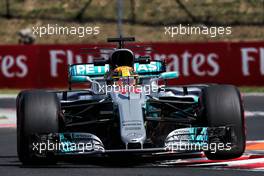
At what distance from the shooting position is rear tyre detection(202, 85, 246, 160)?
11172mm

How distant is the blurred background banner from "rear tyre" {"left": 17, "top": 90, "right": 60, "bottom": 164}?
44.4 feet

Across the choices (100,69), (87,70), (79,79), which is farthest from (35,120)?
Answer: (100,69)

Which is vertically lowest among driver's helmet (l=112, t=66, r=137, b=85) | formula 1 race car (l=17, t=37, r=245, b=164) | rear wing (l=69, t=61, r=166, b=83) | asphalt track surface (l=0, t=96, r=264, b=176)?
asphalt track surface (l=0, t=96, r=264, b=176)

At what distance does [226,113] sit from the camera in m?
11.2

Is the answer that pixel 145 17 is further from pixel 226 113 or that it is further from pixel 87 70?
pixel 226 113

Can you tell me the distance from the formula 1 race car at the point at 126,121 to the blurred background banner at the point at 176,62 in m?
12.2

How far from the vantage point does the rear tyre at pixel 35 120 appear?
10977 millimetres

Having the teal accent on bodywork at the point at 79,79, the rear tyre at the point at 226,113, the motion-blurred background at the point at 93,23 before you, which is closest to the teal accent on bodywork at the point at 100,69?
the teal accent on bodywork at the point at 79,79

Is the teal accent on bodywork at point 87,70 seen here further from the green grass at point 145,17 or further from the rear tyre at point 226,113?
the green grass at point 145,17

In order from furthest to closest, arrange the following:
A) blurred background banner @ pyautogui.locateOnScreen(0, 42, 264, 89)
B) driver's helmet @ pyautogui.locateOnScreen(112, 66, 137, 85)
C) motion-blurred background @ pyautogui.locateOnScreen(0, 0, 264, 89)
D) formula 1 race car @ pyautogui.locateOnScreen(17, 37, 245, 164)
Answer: motion-blurred background @ pyautogui.locateOnScreen(0, 0, 264, 89) → blurred background banner @ pyautogui.locateOnScreen(0, 42, 264, 89) → driver's helmet @ pyautogui.locateOnScreen(112, 66, 137, 85) → formula 1 race car @ pyautogui.locateOnScreen(17, 37, 245, 164)

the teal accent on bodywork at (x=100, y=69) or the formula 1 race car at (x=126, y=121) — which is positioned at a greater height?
the teal accent on bodywork at (x=100, y=69)

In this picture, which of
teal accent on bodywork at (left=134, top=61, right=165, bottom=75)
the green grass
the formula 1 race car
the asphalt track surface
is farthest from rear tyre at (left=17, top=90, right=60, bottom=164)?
the green grass

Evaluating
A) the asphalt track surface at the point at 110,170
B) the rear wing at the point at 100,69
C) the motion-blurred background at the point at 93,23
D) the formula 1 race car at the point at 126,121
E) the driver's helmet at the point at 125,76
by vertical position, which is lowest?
the asphalt track surface at the point at 110,170

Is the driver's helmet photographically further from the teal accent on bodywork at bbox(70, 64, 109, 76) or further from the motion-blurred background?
the motion-blurred background
